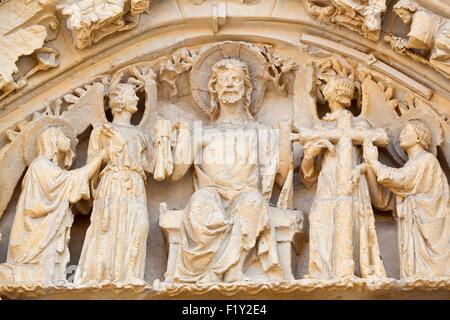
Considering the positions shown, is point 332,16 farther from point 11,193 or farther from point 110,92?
point 11,193

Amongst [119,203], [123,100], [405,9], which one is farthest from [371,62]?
[119,203]

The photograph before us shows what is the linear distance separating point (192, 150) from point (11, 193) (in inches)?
53.7

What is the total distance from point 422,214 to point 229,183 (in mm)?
1406

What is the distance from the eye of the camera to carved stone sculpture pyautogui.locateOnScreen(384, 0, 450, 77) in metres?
9.65

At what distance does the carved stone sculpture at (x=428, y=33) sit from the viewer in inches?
380

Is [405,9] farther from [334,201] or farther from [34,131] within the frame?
[34,131]

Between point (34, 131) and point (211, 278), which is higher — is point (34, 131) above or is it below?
above

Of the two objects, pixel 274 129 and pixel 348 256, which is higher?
pixel 274 129

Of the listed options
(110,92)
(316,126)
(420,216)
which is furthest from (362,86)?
(110,92)

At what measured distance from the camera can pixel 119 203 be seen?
9.82 meters

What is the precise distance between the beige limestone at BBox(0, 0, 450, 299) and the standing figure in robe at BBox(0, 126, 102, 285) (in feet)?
0.12

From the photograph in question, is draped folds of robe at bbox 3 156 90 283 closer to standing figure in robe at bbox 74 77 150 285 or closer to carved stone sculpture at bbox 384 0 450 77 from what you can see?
standing figure in robe at bbox 74 77 150 285

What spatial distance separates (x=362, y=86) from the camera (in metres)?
10.4

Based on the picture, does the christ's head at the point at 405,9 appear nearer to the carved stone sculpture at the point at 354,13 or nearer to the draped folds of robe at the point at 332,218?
the carved stone sculpture at the point at 354,13
